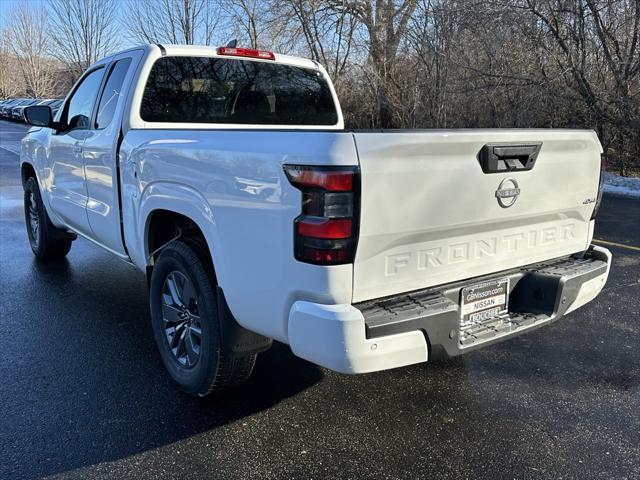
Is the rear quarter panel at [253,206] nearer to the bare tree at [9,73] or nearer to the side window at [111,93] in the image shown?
the side window at [111,93]

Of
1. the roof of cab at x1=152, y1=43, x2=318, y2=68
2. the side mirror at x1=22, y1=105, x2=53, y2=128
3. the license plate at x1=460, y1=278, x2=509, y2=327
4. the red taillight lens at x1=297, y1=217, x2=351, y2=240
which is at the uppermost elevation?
the roof of cab at x1=152, y1=43, x2=318, y2=68

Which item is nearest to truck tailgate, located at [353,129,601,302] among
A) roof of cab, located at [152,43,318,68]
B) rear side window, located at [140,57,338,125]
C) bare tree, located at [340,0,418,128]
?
rear side window, located at [140,57,338,125]

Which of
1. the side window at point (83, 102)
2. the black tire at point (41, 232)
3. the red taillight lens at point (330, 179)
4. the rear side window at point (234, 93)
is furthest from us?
the black tire at point (41, 232)

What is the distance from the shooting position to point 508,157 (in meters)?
2.75

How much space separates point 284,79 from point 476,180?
97.3 inches

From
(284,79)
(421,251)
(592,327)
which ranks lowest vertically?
(592,327)

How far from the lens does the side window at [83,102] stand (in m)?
4.55

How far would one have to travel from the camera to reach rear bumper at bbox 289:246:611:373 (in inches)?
91.5

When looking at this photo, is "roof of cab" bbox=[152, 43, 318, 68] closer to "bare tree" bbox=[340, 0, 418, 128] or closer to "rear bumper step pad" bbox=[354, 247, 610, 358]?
"rear bumper step pad" bbox=[354, 247, 610, 358]

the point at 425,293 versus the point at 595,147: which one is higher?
the point at 595,147

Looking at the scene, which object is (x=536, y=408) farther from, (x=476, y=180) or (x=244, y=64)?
(x=244, y=64)

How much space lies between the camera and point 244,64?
14.8 ft

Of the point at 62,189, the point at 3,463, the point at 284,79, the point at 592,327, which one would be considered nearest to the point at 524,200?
the point at 592,327

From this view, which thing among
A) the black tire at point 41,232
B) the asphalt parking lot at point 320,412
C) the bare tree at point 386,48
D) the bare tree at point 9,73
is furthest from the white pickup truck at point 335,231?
the bare tree at point 9,73
